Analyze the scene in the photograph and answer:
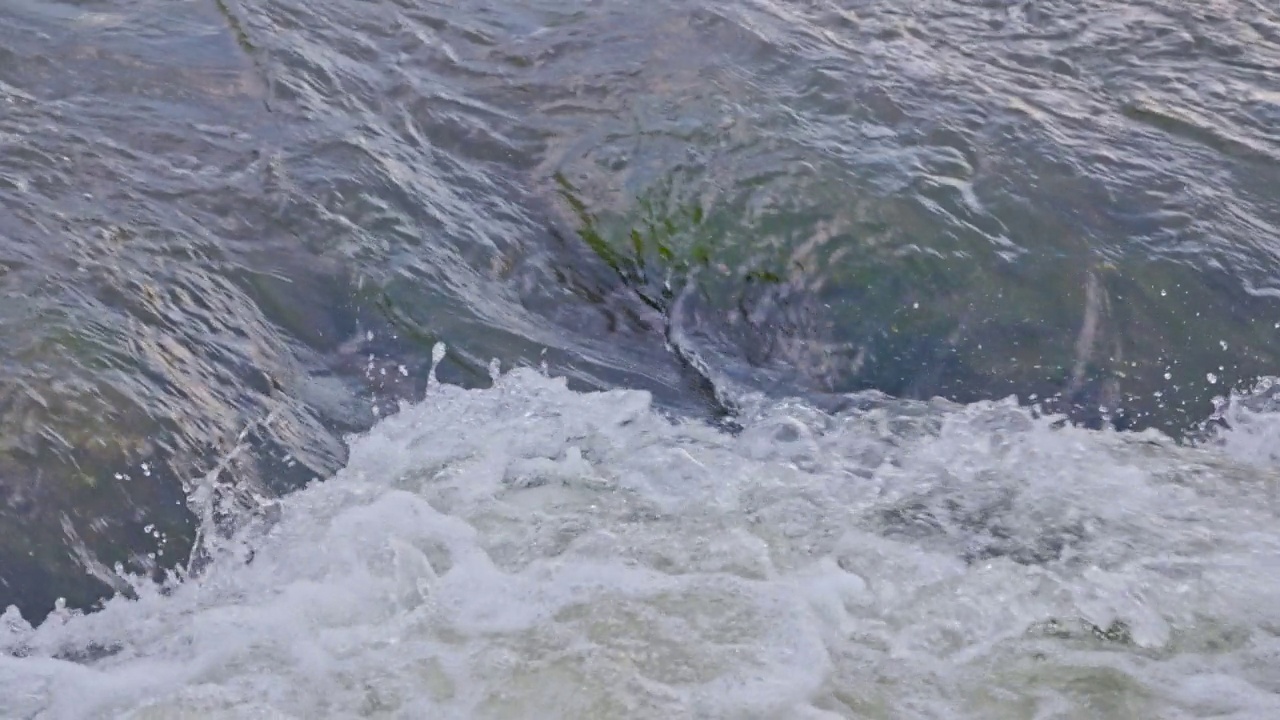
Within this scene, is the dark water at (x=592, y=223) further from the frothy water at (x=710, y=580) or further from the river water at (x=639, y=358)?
the frothy water at (x=710, y=580)

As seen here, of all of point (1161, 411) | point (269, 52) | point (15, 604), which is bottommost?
point (15, 604)

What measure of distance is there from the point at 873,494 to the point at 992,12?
2838 mm

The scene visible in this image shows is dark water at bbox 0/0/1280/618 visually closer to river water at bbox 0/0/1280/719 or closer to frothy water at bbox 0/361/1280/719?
river water at bbox 0/0/1280/719

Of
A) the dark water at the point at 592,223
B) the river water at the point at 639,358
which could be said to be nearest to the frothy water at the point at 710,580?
the river water at the point at 639,358

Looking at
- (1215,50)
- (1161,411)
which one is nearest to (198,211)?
(1161,411)

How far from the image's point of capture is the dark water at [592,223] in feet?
13.2

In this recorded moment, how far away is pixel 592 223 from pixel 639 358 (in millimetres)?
652

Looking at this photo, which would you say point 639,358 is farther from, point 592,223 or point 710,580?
point 710,580

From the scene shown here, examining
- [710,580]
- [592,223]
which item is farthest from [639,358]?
[710,580]

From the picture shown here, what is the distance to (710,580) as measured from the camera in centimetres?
369

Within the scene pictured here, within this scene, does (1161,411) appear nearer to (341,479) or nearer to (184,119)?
(341,479)

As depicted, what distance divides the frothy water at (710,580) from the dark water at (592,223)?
0.18 meters

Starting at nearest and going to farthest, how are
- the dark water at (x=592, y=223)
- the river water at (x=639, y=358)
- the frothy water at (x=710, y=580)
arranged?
the frothy water at (x=710, y=580), the river water at (x=639, y=358), the dark water at (x=592, y=223)

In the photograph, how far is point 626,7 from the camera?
19.6 feet
